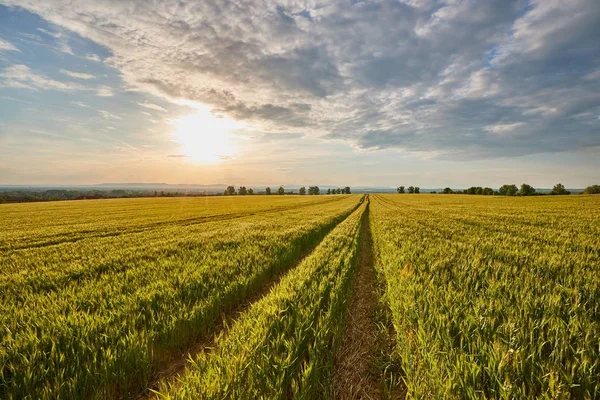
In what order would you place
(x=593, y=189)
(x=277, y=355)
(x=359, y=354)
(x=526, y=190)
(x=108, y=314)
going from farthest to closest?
(x=526, y=190) < (x=593, y=189) < (x=108, y=314) < (x=359, y=354) < (x=277, y=355)

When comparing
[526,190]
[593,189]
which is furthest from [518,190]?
[593,189]

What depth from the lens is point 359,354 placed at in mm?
4113

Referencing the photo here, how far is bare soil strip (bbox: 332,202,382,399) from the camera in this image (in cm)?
335

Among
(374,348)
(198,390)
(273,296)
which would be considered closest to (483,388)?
(374,348)

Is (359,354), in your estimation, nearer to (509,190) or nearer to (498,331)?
(498,331)

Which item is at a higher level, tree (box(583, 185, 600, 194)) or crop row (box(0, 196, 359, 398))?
tree (box(583, 185, 600, 194))

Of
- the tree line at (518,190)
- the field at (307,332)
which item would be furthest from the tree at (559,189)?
the field at (307,332)

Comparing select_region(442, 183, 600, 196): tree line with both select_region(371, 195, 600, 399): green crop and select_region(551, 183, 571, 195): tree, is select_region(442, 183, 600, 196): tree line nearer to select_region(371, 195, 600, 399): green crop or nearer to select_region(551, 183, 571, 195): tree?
select_region(551, 183, 571, 195): tree

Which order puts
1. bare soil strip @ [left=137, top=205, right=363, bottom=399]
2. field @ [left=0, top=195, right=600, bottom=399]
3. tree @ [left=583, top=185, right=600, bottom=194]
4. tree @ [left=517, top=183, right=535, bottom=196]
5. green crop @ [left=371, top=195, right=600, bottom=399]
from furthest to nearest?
1. tree @ [left=517, top=183, right=535, bottom=196]
2. tree @ [left=583, top=185, right=600, bottom=194]
3. bare soil strip @ [left=137, top=205, right=363, bottom=399]
4. field @ [left=0, top=195, right=600, bottom=399]
5. green crop @ [left=371, top=195, right=600, bottom=399]

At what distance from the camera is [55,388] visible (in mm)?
2732

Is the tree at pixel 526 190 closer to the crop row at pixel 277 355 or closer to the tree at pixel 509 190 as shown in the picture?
the tree at pixel 509 190

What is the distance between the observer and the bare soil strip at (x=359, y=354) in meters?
3.35

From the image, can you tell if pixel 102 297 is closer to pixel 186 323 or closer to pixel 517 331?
pixel 186 323

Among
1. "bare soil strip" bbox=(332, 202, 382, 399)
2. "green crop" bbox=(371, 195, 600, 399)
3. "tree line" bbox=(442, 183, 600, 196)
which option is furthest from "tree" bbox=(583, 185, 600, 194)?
"bare soil strip" bbox=(332, 202, 382, 399)
